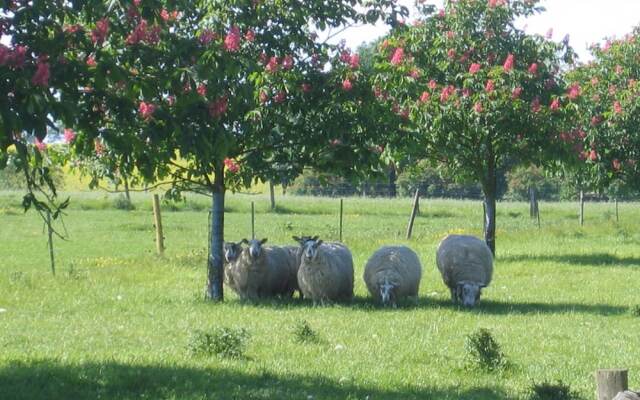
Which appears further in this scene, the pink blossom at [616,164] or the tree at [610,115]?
the pink blossom at [616,164]

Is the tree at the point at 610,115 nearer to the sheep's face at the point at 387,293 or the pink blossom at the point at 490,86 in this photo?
the pink blossom at the point at 490,86

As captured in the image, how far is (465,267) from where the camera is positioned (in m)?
20.2

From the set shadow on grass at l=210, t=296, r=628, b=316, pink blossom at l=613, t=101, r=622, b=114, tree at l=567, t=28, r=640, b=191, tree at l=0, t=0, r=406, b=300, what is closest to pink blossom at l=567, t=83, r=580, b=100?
tree at l=567, t=28, r=640, b=191

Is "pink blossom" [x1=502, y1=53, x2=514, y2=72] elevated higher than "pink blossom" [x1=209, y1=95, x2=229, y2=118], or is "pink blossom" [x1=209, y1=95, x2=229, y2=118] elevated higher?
"pink blossom" [x1=502, y1=53, x2=514, y2=72]

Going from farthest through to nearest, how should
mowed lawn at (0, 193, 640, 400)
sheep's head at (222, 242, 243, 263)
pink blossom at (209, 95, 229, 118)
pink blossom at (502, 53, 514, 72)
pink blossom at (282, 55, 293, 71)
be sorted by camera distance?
pink blossom at (502, 53, 514, 72) → sheep's head at (222, 242, 243, 263) → pink blossom at (282, 55, 293, 71) → mowed lawn at (0, 193, 640, 400) → pink blossom at (209, 95, 229, 118)

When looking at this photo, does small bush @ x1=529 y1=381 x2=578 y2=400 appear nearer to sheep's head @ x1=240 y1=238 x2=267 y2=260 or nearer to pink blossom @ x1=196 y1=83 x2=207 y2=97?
pink blossom @ x1=196 y1=83 x2=207 y2=97

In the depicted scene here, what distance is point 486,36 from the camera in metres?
29.0

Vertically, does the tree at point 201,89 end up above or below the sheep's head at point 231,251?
above

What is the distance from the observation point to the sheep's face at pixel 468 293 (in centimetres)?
1909

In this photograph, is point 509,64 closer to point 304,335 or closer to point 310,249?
point 310,249

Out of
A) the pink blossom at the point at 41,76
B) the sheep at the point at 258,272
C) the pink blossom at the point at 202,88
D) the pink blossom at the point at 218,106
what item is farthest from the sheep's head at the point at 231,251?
the pink blossom at the point at 41,76

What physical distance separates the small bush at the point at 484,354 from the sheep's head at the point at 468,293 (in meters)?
6.74

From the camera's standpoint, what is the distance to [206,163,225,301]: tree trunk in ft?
64.4

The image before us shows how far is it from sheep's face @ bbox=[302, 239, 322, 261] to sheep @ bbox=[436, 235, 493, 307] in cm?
275
